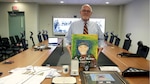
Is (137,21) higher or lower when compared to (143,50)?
higher

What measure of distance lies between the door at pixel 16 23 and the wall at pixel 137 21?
5.22 metres

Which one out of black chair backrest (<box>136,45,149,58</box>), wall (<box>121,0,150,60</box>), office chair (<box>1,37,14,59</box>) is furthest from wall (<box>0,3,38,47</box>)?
black chair backrest (<box>136,45,149,58</box>)

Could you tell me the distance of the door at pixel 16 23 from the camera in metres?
8.66

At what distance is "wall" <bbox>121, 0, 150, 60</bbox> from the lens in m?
6.05

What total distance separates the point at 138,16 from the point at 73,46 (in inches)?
224

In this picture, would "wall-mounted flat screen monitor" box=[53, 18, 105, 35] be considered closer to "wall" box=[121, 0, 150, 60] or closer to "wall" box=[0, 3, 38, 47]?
"wall" box=[0, 3, 38, 47]

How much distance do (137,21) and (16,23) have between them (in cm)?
586

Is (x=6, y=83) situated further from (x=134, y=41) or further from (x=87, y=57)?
(x=134, y=41)

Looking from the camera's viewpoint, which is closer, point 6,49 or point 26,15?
point 6,49

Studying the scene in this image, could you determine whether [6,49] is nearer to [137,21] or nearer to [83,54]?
[83,54]

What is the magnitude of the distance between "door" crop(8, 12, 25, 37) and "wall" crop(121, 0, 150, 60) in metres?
5.22

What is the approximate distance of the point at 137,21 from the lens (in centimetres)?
695

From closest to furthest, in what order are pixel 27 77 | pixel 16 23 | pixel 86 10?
1. pixel 27 77
2. pixel 86 10
3. pixel 16 23

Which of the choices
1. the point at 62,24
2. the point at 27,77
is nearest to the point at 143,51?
the point at 27,77
